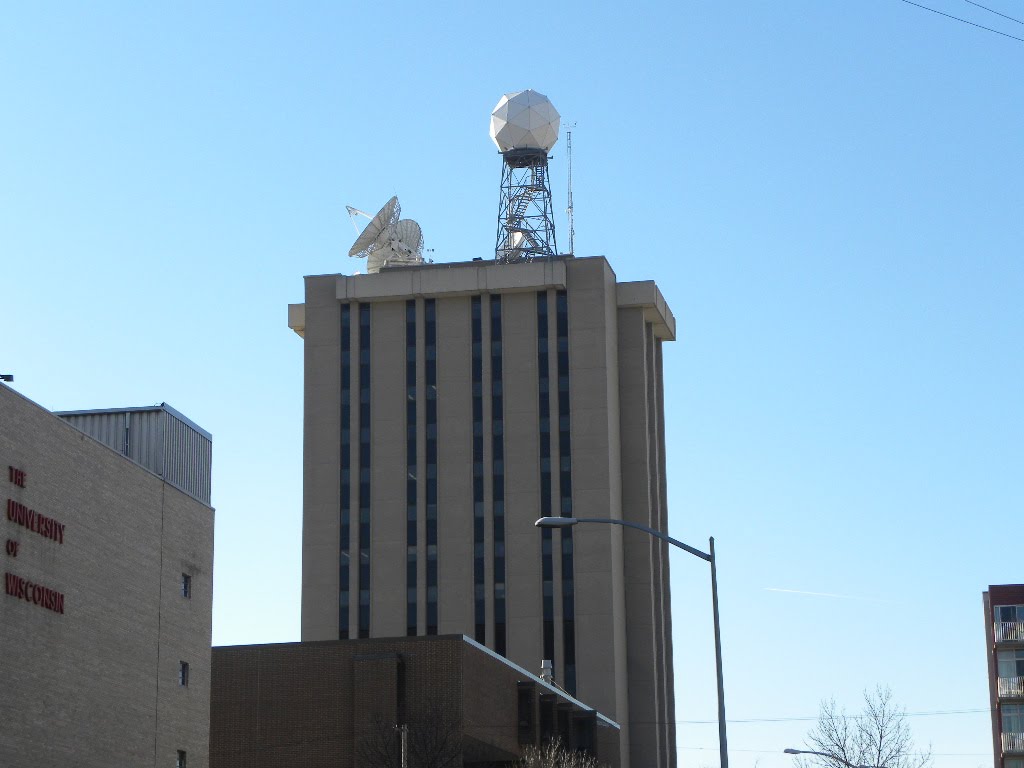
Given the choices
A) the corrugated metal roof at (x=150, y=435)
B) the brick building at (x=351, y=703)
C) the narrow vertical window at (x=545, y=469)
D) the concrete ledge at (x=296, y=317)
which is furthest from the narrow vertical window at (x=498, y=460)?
the corrugated metal roof at (x=150, y=435)

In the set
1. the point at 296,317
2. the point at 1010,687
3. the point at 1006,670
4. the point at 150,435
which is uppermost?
the point at 296,317

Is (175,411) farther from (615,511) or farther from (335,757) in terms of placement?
(615,511)

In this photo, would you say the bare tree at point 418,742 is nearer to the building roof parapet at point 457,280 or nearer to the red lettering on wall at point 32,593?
the red lettering on wall at point 32,593

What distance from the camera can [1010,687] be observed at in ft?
354

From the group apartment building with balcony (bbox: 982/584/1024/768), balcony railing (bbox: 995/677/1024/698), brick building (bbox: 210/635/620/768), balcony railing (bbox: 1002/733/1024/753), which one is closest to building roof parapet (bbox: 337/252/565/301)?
apartment building with balcony (bbox: 982/584/1024/768)

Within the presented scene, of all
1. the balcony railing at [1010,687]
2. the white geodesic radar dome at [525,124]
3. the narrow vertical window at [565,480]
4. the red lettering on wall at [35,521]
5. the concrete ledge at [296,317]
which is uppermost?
the white geodesic radar dome at [525,124]

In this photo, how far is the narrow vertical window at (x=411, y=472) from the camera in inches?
4803

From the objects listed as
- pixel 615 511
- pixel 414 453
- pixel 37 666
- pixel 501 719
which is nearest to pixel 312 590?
pixel 414 453

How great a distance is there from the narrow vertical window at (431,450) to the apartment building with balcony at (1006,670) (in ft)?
116

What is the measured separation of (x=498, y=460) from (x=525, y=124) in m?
25.2

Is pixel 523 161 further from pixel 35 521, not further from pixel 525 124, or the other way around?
pixel 35 521

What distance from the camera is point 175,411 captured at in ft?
191

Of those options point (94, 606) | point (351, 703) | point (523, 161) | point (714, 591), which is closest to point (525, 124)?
point (523, 161)

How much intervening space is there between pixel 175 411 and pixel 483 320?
70168 millimetres
